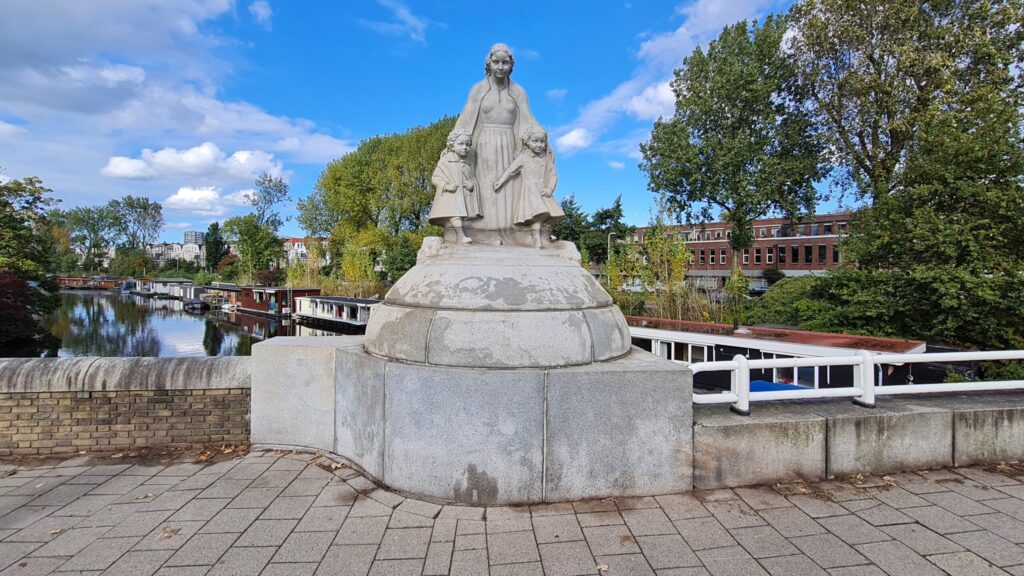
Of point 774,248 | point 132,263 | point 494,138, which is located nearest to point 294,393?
point 494,138

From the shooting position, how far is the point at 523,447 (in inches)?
141

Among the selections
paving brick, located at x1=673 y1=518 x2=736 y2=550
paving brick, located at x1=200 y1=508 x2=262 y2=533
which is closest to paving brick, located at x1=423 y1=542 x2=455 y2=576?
paving brick, located at x1=200 y1=508 x2=262 y2=533

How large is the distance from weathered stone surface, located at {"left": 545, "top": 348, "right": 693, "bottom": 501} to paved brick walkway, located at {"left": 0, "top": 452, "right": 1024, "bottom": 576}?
15 cm

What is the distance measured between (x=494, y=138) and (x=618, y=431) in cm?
321

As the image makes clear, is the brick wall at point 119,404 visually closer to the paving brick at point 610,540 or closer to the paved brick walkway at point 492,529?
the paved brick walkway at point 492,529

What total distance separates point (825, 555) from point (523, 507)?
191 cm

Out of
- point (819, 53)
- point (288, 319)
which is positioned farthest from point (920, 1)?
point (288, 319)

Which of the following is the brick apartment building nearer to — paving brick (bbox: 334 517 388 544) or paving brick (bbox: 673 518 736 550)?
paving brick (bbox: 673 518 736 550)

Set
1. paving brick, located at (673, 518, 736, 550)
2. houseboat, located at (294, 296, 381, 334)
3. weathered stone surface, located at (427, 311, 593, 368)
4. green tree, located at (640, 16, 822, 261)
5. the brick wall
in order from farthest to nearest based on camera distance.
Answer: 1. houseboat, located at (294, 296, 381, 334)
2. green tree, located at (640, 16, 822, 261)
3. the brick wall
4. weathered stone surface, located at (427, 311, 593, 368)
5. paving brick, located at (673, 518, 736, 550)

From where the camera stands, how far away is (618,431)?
3.69 metres

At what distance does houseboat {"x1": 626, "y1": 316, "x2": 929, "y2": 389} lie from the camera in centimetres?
875

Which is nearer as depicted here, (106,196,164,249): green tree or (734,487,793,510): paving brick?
(734,487,793,510): paving brick

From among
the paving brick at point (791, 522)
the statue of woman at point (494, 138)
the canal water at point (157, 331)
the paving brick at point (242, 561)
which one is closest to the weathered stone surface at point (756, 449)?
the paving brick at point (791, 522)

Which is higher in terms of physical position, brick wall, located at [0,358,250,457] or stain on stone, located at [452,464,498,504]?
brick wall, located at [0,358,250,457]
